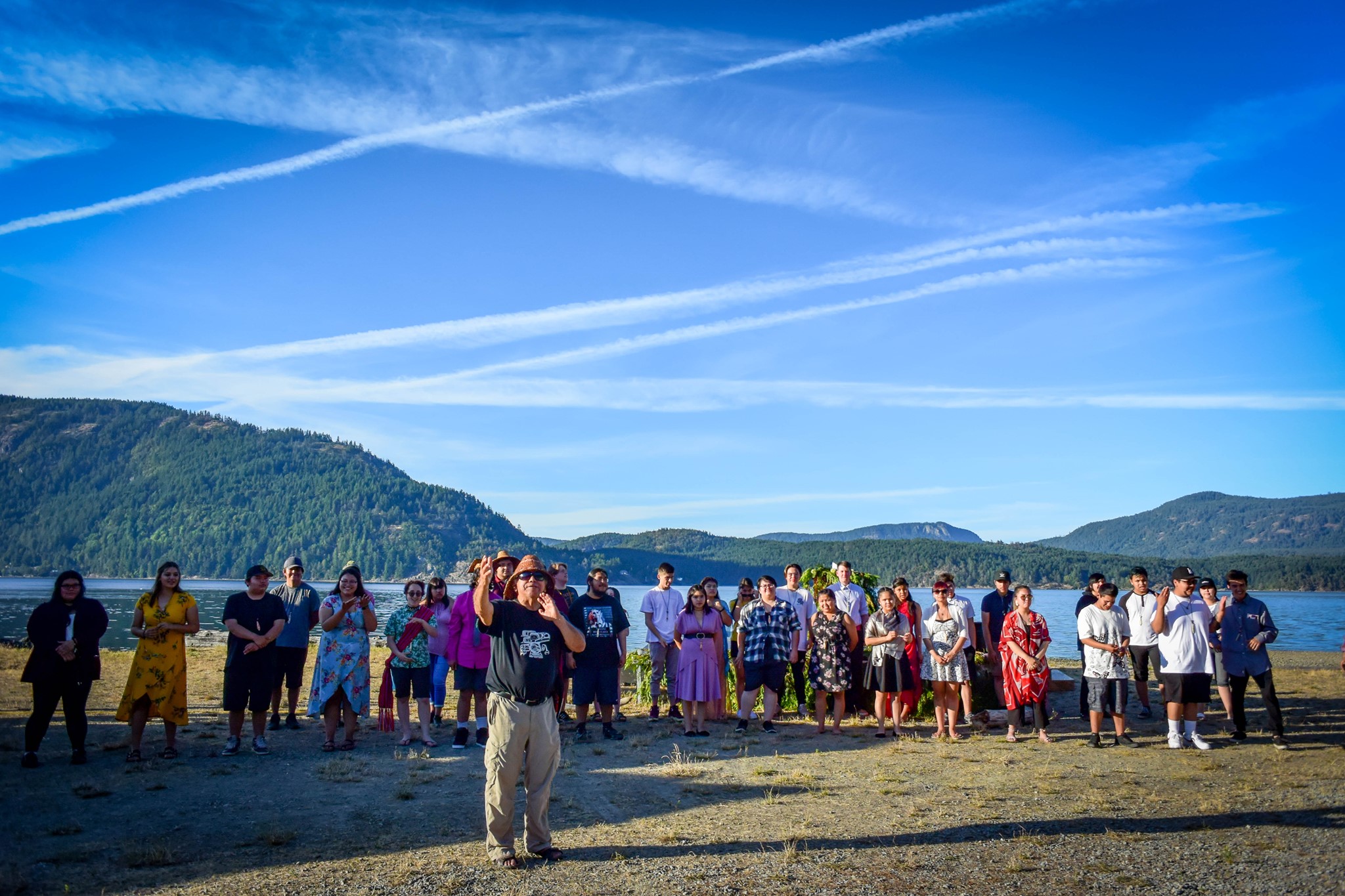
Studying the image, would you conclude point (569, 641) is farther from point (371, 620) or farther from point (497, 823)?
point (371, 620)

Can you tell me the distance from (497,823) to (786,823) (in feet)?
7.02

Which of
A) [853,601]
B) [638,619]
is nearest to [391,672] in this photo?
[853,601]

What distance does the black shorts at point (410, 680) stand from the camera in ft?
32.4

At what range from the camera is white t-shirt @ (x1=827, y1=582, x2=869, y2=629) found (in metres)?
11.6

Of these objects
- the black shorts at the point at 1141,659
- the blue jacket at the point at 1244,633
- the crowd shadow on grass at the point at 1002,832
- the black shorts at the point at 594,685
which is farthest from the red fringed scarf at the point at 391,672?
the blue jacket at the point at 1244,633

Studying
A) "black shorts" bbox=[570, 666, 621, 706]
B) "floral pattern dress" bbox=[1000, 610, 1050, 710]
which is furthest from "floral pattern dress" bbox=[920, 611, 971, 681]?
"black shorts" bbox=[570, 666, 621, 706]

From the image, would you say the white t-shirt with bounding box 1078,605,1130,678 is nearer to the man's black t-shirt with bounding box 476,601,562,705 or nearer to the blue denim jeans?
the man's black t-shirt with bounding box 476,601,562,705

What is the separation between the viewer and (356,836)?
6.19 meters

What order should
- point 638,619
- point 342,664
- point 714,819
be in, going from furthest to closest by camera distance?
point 638,619, point 342,664, point 714,819

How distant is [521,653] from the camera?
5.63 meters

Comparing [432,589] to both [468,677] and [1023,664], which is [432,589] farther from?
[1023,664]

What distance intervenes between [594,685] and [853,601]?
364 centimetres

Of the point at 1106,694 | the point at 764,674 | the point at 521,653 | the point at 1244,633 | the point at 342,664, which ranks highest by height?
the point at 521,653

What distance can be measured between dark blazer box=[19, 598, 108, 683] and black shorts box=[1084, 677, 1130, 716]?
33.6 feet
